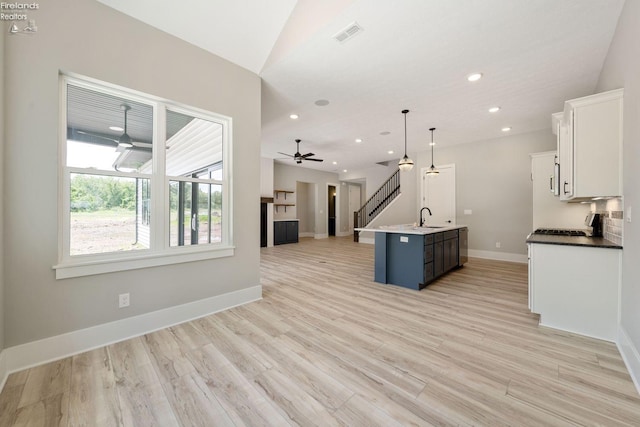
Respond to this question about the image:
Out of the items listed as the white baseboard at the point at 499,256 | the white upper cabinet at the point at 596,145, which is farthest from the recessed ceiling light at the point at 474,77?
the white baseboard at the point at 499,256

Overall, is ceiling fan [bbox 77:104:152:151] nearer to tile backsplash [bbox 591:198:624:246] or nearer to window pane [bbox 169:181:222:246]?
window pane [bbox 169:181:222:246]

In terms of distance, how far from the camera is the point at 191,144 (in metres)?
3.02

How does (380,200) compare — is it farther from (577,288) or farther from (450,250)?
(577,288)

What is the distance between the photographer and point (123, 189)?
250 cm

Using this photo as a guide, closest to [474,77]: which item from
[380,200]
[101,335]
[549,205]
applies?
[549,205]

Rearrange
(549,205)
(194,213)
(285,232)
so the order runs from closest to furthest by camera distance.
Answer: (194,213)
(549,205)
(285,232)

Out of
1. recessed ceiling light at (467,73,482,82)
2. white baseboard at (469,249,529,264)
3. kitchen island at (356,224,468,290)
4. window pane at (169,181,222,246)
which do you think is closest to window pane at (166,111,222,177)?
window pane at (169,181,222,246)

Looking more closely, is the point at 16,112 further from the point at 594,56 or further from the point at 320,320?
the point at 594,56

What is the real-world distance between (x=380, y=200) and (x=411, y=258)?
6.47m

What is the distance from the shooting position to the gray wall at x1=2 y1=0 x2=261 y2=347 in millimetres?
1912

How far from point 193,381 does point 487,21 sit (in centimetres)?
397

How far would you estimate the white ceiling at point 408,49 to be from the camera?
7.61 feet

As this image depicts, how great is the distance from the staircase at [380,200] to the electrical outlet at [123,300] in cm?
808

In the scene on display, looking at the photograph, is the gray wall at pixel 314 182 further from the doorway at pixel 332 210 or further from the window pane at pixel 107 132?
the window pane at pixel 107 132
